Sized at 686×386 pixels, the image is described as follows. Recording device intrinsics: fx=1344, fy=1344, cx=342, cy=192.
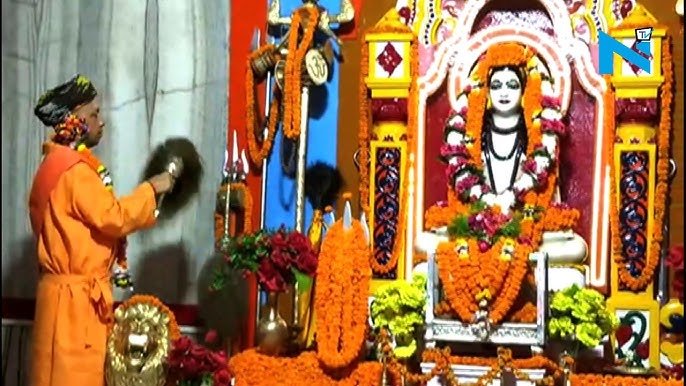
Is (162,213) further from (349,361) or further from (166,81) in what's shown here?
(349,361)

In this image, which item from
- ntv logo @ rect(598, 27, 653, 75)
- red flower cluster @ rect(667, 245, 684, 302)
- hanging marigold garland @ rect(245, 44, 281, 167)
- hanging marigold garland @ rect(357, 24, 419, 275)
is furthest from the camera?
hanging marigold garland @ rect(245, 44, 281, 167)

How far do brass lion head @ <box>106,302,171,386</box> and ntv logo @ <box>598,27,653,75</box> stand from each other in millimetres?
2351

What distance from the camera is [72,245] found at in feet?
18.7

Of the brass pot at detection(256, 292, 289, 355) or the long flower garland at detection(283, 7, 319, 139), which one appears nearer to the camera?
the brass pot at detection(256, 292, 289, 355)

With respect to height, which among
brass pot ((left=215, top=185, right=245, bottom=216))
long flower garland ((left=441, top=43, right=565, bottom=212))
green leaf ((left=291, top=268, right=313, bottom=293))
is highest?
long flower garland ((left=441, top=43, right=565, bottom=212))

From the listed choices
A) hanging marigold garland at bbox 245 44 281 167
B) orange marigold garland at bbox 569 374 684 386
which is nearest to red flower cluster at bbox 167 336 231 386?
hanging marigold garland at bbox 245 44 281 167

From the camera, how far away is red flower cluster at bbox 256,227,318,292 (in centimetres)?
600

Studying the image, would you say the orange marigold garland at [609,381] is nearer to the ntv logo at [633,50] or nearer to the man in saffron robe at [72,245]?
the ntv logo at [633,50]

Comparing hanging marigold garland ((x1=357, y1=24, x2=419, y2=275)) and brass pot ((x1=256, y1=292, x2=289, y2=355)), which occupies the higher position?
hanging marigold garland ((x1=357, y1=24, x2=419, y2=275))

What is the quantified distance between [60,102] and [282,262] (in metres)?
1.20

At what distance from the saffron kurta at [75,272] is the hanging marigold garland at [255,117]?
1.00 metres

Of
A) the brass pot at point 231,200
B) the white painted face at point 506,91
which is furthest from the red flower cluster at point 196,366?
the white painted face at point 506,91

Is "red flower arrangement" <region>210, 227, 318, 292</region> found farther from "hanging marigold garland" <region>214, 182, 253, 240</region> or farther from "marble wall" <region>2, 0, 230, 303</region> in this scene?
"marble wall" <region>2, 0, 230, 303</region>

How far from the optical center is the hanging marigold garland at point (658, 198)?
19.8 feet
